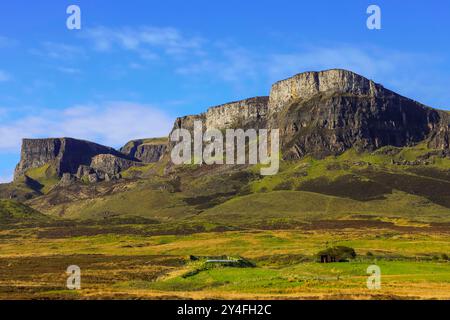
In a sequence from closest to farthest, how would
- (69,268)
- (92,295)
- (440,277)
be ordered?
(92,295), (440,277), (69,268)

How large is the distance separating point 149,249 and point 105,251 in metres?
10.4

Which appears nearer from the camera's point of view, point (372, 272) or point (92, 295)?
point (92, 295)

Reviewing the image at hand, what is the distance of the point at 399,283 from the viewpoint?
66.8m

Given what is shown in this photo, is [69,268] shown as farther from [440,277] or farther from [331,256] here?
[440,277]

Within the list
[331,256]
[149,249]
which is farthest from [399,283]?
[149,249]

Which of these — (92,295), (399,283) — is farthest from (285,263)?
(92,295)

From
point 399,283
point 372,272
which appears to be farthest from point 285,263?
point 399,283

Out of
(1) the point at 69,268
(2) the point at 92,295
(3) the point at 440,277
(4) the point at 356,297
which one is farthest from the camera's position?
(1) the point at 69,268

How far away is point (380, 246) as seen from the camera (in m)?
138
